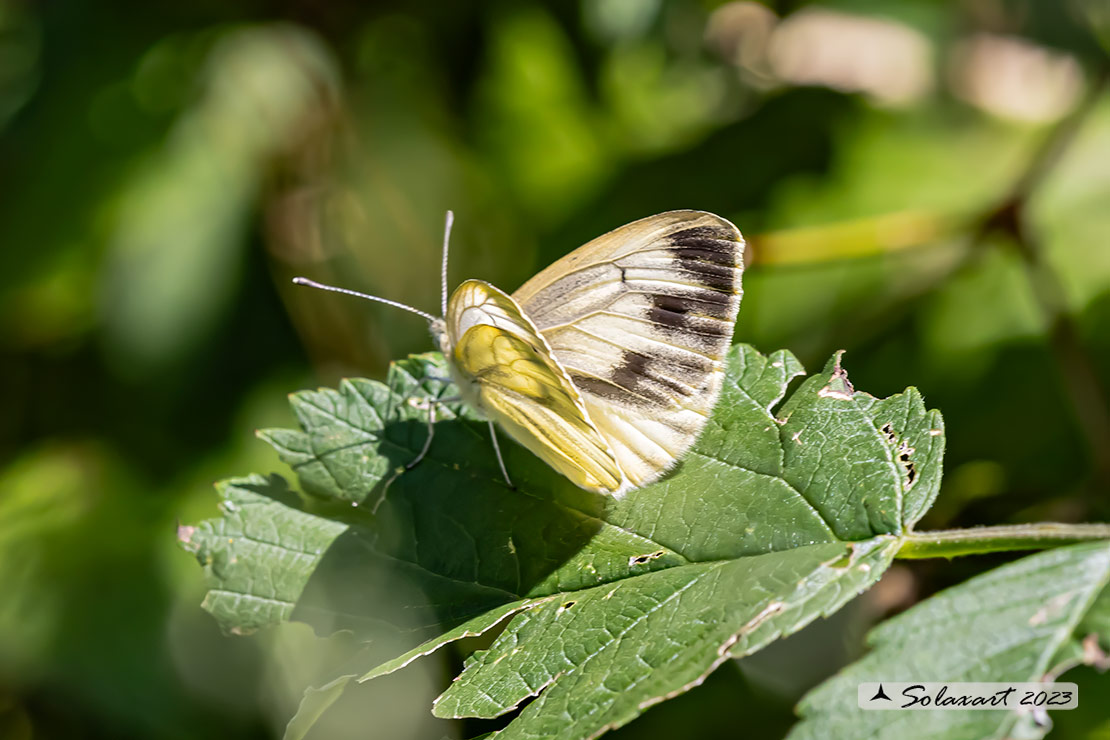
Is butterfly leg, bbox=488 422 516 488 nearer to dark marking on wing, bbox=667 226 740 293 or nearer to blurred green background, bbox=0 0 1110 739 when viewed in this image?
dark marking on wing, bbox=667 226 740 293

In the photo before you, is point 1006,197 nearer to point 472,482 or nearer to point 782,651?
point 782,651

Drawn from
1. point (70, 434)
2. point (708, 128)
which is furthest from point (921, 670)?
point (70, 434)

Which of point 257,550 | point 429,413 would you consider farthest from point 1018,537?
point 257,550

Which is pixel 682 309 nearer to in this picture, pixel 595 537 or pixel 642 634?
pixel 595 537

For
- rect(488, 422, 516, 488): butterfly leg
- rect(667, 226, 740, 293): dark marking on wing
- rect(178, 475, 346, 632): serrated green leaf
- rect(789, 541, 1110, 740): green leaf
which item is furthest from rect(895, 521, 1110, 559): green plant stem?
rect(178, 475, 346, 632): serrated green leaf

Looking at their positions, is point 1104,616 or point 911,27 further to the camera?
point 911,27

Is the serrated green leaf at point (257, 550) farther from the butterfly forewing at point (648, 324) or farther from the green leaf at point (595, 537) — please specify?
the butterfly forewing at point (648, 324)

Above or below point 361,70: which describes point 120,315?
below
